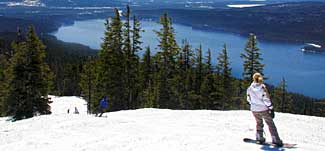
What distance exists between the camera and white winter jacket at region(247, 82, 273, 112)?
45.9 feet

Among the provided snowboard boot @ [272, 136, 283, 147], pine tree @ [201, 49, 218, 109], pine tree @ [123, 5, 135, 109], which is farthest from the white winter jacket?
pine tree @ [201, 49, 218, 109]

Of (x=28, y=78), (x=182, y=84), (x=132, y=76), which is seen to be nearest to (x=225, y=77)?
(x=182, y=84)

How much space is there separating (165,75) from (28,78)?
17.7 m

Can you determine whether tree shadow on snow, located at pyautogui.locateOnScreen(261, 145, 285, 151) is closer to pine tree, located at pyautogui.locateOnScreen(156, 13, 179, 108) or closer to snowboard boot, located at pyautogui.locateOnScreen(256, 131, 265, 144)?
snowboard boot, located at pyautogui.locateOnScreen(256, 131, 265, 144)

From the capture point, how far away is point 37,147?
16.6m

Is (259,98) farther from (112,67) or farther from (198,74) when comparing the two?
(198,74)

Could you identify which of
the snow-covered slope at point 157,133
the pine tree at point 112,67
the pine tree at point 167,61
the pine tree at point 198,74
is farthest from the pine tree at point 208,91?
the snow-covered slope at point 157,133

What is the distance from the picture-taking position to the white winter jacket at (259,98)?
13999 mm

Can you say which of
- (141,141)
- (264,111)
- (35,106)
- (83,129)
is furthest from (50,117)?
(35,106)

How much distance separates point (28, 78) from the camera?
42750 millimetres

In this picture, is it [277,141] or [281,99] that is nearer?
[277,141]

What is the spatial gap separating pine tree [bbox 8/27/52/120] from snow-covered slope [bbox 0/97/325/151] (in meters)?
19.6

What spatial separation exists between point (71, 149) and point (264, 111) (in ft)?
21.3

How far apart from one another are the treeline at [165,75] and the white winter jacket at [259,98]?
114 feet
